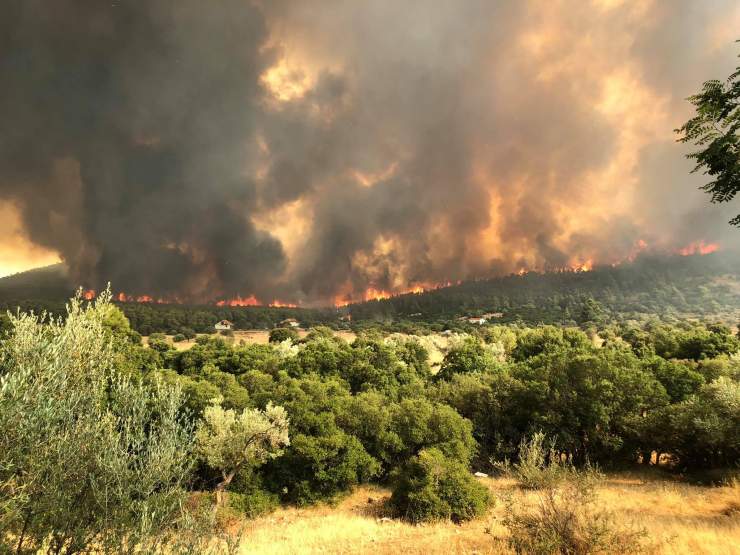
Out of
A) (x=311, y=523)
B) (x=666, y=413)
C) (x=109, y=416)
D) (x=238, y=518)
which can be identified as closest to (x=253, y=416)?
(x=238, y=518)

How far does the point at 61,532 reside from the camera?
10.1 m

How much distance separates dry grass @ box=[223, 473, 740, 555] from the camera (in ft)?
50.9

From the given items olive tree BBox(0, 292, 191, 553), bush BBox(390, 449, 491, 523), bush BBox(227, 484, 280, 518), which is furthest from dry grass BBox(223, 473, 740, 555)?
olive tree BBox(0, 292, 191, 553)

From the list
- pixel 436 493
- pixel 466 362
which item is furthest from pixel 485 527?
pixel 466 362

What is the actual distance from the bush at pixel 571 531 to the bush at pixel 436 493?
973cm

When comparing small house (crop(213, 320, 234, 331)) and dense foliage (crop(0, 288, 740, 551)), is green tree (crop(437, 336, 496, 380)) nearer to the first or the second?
dense foliage (crop(0, 288, 740, 551))

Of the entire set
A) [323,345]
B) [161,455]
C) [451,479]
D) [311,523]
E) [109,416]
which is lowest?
[311,523]

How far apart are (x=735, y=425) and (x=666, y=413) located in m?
5.00

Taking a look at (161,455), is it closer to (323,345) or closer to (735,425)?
(735,425)

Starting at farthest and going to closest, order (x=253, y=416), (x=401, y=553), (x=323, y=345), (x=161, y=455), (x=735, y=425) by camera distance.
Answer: (x=323, y=345) → (x=253, y=416) → (x=735, y=425) → (x=401, y=553) → (x=161, y=455)

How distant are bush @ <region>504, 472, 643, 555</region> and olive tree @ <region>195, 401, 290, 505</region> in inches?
765

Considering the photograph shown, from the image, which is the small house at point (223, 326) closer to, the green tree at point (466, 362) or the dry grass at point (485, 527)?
the green tree at point (466, 362)

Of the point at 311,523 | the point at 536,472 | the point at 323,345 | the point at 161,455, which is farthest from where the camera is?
the point at 323,345

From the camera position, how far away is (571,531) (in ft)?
46.4
